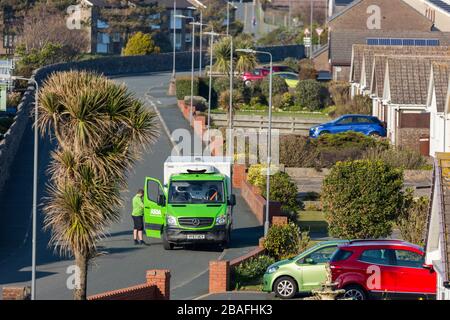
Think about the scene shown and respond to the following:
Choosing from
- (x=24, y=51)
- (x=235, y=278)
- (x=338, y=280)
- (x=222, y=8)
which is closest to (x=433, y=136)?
(x=235, y=278)

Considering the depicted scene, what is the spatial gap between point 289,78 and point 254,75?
306cm

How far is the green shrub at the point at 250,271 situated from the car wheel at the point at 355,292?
13.5 feet

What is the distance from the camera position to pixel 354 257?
82.6ft

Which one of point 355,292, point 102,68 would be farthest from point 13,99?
point 355,292

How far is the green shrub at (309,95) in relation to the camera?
69625 millimetres

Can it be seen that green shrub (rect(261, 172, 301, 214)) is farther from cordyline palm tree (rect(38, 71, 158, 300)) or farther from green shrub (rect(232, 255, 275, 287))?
cordyline palm tree (rect(38, 71, 158, 300))

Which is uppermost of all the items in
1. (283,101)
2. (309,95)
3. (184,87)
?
(184,87)

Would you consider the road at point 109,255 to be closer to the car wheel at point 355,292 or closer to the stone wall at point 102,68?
the stone wall at point 102,68

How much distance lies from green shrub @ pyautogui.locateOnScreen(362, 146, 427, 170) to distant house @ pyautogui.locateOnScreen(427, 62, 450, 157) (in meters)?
1.02

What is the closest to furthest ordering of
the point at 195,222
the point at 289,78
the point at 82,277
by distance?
the point at 82,277
the point at 195,222
the point at 289,78

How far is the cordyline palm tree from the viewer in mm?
23734

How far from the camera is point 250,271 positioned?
29.2m

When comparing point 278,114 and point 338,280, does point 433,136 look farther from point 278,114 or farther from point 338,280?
point 338,280

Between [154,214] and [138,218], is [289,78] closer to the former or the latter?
[154,214]
